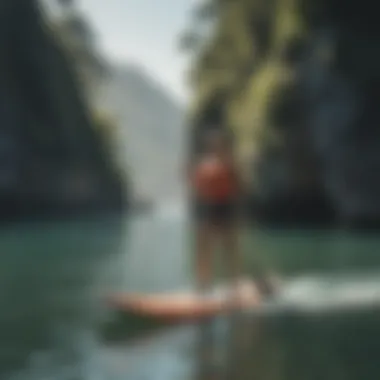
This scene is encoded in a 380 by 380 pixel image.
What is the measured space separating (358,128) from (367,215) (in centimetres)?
494

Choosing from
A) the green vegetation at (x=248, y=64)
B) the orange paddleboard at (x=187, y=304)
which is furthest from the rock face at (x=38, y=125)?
the orange paddleboard at (x=187, y=304)

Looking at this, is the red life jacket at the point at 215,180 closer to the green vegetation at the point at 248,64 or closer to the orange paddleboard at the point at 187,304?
the orange paddleboard at the point at 187,304

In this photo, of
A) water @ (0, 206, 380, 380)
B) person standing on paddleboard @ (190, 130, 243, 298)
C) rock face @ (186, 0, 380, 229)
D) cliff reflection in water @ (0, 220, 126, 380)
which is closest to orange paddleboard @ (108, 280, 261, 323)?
water @ (0, 206, 380, 380)

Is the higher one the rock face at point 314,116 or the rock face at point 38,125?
the rock face at point 38,125

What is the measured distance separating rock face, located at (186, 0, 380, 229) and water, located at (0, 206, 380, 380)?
6.01 metres

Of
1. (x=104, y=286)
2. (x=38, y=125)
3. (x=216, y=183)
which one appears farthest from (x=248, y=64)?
(x=216, y=183)

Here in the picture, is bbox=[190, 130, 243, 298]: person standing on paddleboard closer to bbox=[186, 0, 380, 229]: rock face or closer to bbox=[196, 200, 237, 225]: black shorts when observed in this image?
bbox=[196, 200, 237, 225]: black shorts

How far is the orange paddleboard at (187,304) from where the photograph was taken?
16.8 metres

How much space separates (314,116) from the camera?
2127 inches

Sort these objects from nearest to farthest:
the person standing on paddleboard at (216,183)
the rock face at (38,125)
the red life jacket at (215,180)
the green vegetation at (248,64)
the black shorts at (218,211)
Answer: the person standing on paddleboard at (216,183)
the red life jacket at (215,180)
the black shorts at (218,211)
the green vegetation at (248,64)
the rock face at (38,125)

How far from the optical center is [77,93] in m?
90.3

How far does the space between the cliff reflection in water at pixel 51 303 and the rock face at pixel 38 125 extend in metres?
33.1

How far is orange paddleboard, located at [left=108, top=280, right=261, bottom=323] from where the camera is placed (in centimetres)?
1684

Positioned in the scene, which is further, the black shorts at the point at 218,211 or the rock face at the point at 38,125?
the rock face at the point at 38,125
